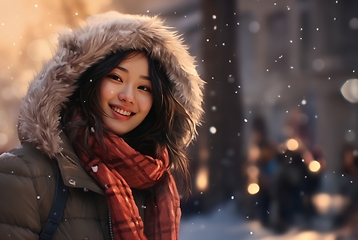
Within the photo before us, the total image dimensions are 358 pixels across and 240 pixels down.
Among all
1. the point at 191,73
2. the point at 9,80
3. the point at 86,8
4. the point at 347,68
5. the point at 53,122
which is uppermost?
the point at 347,68

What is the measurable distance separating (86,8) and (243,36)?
5.98 ft

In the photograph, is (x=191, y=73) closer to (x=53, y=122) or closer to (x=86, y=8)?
(x=53, y=122)

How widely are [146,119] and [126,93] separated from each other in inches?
8.2

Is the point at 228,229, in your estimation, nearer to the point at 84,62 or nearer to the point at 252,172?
the point at 252,172

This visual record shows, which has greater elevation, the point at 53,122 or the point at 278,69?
the point at 278,69

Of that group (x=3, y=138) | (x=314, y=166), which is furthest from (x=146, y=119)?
(x=314, y=166)

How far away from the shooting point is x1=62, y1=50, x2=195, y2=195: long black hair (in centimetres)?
127

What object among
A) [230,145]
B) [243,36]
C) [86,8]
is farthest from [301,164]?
[86,8]

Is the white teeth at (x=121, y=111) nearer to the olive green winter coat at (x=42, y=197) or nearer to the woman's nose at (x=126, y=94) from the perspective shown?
the woman's nose at (x=126, y=94)

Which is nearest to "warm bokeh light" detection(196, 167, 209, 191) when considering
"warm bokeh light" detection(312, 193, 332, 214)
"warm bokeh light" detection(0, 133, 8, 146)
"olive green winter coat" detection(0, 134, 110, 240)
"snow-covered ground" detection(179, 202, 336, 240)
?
"snow-covered ground" detection(179, 202, 336, 240)

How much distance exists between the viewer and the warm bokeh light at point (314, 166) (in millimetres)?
4125

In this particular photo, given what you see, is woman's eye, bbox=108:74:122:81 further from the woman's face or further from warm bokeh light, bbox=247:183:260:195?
warm bokeh light, bbox=247:183:260:195

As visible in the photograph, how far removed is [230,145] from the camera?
154 inches

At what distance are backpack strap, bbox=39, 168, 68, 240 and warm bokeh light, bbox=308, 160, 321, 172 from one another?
11.3 feet
